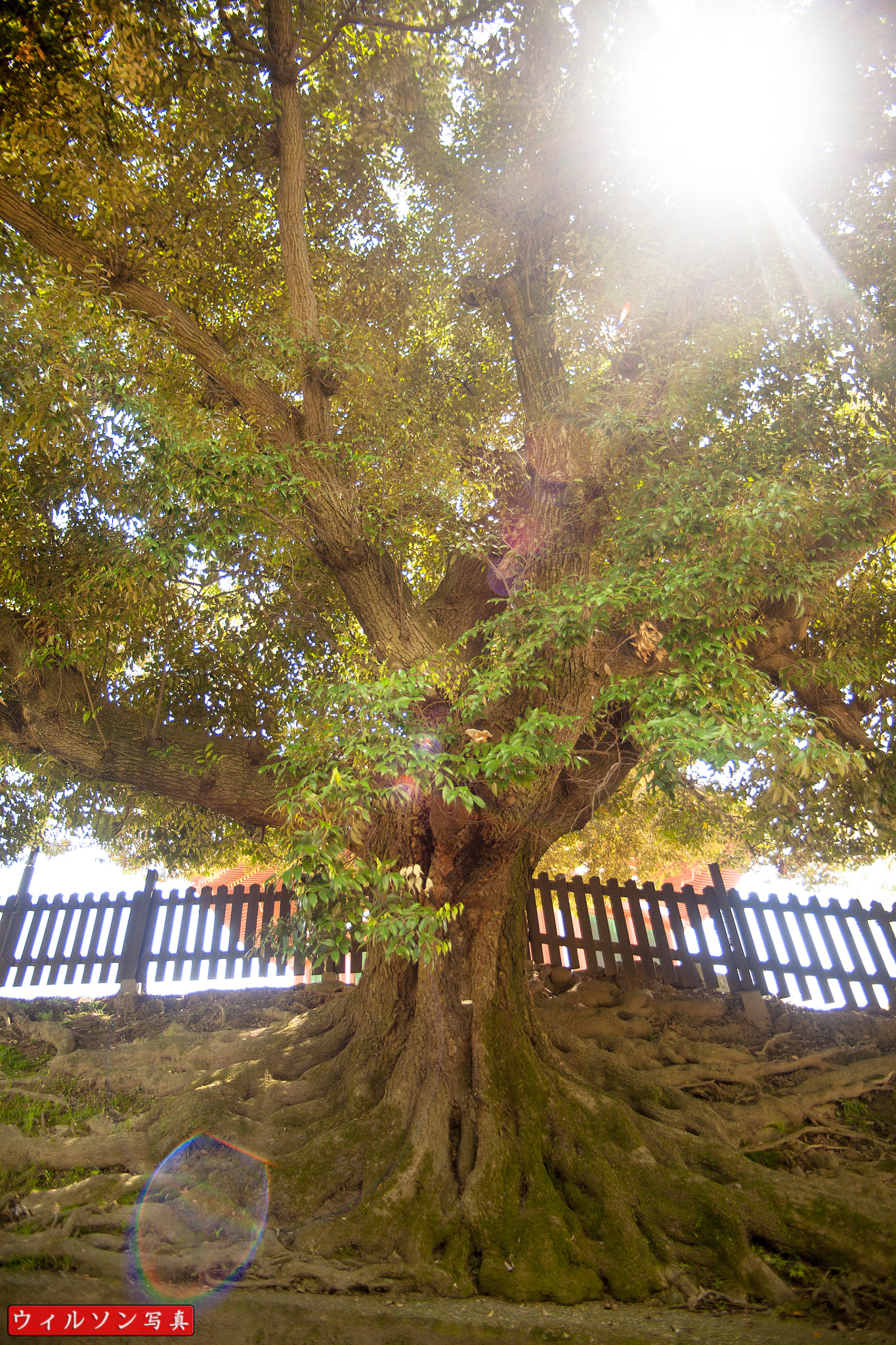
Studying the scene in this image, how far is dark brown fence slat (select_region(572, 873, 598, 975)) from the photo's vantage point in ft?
26.7

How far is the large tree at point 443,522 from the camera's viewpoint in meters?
4.57

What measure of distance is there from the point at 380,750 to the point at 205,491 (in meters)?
2.47

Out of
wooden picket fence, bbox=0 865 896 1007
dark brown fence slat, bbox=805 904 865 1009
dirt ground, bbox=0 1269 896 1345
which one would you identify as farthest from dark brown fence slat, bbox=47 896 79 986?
dark brown fence slat, bbox=805 904 865 1009

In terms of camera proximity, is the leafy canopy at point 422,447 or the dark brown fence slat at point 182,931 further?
the dark brown fence slat at point 182,931

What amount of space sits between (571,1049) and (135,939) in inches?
218

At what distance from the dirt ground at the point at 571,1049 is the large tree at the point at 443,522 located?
13.4 inches

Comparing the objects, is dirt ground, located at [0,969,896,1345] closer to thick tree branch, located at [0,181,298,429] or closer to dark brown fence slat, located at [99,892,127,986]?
dark brown fence slat, located at [99,892,127,986]

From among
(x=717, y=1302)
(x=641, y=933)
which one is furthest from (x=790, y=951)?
(x=717, y=1302)

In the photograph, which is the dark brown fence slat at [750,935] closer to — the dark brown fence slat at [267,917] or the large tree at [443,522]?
the large tree at [443,522]

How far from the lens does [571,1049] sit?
6.29m

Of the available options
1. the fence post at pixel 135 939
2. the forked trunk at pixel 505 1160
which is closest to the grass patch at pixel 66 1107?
the forked trunk at pixel 505 1160

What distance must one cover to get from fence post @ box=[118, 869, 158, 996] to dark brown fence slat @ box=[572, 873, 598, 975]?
5.39 m

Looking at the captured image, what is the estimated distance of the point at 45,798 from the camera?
8742 mm

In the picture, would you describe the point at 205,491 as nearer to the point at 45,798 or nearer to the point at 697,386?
the point at 697,386
